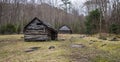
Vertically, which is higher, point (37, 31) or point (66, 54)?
point (37, 31)

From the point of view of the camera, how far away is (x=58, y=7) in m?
93.0

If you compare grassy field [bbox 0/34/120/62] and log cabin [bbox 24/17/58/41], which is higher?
log cabin [bbox 24/17/58/41]

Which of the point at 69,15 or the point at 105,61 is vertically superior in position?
the point at 69,15

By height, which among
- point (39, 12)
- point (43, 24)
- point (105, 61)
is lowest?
point (105, 61)

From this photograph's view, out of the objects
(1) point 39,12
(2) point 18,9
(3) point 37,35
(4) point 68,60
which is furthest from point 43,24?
(1) point 39,12

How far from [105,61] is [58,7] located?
265ft

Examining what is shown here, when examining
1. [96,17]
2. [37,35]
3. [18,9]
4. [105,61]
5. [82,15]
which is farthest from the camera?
[82,15]

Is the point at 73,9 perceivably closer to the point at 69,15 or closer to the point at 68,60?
the point at 69,15

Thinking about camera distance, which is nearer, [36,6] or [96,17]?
[96,17]

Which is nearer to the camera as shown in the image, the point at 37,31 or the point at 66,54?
the point at 66,54

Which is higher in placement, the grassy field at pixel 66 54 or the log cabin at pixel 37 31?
the log cabin at pixel 37 31

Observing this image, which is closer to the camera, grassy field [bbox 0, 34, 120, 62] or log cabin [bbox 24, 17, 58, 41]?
grassy field [bbox 0, 34, 120, 62]

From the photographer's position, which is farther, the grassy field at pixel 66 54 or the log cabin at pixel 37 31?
the log cabin at pixel 37 31

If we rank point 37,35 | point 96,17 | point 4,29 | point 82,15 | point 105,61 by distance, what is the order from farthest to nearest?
point 82,15
point 4,29
point 96,17
point 37,35
point 105,61
